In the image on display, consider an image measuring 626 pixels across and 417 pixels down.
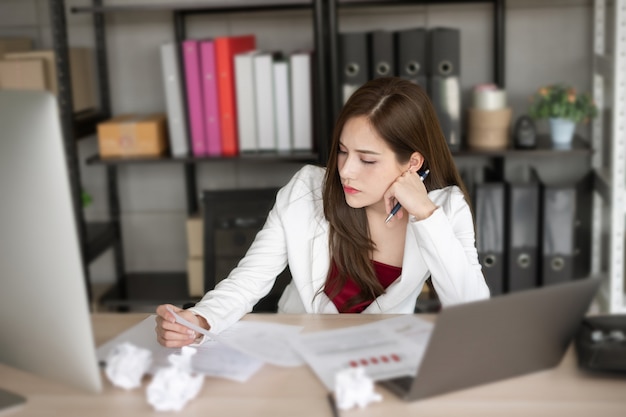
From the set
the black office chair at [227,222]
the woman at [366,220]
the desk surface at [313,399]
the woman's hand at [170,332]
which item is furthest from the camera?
the black office chair at [227,222]

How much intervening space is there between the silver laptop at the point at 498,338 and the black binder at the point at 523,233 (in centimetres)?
159

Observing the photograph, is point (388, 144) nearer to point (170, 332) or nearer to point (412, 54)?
point (170, 332)

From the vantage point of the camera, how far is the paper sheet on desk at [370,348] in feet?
3.67

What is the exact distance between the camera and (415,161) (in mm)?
1771

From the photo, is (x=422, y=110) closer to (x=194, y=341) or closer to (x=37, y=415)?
(x=194, y=341)

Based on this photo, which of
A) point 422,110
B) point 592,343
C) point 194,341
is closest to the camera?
point 592,343

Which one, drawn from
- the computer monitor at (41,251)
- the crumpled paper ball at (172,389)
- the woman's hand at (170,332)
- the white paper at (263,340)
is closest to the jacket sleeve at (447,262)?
the white paper at (263,340)

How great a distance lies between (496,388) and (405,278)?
68 centimetres

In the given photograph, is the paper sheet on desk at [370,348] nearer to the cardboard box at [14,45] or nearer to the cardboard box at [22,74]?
the cardboard box at [22,74]

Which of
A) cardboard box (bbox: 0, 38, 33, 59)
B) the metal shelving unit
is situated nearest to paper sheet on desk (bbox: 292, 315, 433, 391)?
the metal shelving unit

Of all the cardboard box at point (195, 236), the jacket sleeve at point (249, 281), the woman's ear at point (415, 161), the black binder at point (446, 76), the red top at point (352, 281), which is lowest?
the cardboard box at point (195, 236)

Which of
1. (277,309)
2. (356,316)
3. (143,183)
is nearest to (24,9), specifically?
(143,183)

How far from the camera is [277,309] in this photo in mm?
1938

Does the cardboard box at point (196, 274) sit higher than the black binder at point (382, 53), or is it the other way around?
the black binder at point (382, 53)
